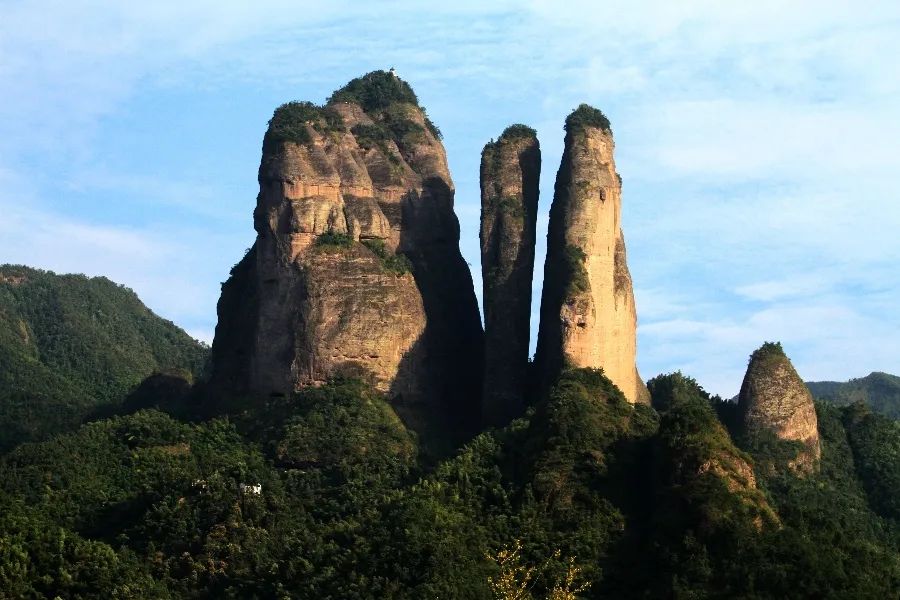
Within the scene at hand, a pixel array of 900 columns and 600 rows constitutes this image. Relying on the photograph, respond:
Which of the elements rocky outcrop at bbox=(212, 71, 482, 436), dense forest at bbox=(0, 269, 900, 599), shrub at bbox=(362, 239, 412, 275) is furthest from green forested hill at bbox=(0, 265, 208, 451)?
shrub at bbox=(362, 239, 412, 275)

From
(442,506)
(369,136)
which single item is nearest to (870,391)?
(369,136)

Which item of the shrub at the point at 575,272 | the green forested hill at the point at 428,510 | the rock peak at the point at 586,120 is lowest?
the green forested hill at the point at 428,510

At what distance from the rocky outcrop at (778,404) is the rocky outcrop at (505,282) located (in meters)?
7.65

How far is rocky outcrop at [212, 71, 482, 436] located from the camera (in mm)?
66750

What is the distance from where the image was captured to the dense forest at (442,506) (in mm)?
50500

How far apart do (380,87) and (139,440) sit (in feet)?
60.7

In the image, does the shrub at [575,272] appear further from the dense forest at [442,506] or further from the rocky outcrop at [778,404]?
the rocky outcrop at [778,404]

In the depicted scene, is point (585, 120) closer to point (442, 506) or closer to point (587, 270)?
point (587, 270)

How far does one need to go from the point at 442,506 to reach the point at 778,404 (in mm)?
17630

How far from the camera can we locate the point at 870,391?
124562mm

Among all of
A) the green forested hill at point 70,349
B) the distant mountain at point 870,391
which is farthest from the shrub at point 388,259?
the distant mountain at point 870,391

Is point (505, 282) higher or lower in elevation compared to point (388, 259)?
lower

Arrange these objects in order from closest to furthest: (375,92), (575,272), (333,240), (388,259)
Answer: (575,272) < (333,240) < (388,259) < (375,92)

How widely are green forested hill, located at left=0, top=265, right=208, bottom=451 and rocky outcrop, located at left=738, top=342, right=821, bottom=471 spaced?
24908mm
